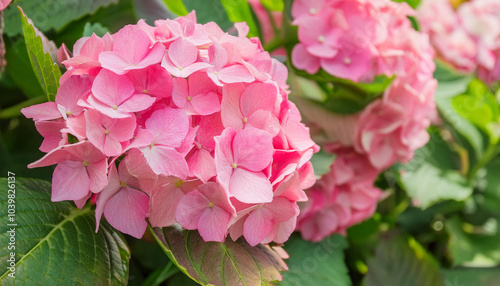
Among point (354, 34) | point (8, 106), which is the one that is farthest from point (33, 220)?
point (354, 34)

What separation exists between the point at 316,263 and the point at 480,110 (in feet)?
1.87

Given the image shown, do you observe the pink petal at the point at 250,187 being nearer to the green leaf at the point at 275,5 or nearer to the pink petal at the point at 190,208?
the pink petal at the point at 190,208

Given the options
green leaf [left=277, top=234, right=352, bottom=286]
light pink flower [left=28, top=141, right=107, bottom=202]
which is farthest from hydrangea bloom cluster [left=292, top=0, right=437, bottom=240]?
light pink flower [left=28, top=141, right=107, bottom=202]

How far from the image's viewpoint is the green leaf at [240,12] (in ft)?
2.05

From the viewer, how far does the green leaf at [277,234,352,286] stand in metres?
0.61

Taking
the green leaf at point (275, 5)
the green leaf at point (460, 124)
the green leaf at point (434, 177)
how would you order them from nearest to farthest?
1. the green leaf at point (275, 5)
2. the green leaf at point (434, 177)
3. the green leaf at point (460, 124)

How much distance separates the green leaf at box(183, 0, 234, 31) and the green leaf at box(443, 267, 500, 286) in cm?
64

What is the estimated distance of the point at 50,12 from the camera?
566 mm

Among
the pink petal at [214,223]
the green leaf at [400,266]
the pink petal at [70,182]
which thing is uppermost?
the pink petal at [70,182]

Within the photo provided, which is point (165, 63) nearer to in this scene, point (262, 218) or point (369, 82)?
Answer: point (262, 218)

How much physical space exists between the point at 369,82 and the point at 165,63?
387mm

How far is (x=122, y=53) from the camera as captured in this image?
391 mm

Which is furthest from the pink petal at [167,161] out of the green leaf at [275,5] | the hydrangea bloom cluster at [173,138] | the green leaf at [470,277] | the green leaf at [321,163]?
the green leaf at [470,277]

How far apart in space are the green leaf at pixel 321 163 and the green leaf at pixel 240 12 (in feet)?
0.61
